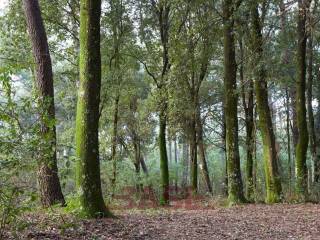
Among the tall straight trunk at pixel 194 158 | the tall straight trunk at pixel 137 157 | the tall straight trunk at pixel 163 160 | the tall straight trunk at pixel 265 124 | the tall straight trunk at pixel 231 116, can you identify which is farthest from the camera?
the tall straight trunk at pixel 137 157

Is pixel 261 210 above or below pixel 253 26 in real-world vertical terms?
below

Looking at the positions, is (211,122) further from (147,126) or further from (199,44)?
(199,44)

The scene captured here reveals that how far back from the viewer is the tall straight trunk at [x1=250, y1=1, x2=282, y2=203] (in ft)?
49.2

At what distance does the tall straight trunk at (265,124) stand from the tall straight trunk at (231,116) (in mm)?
1244

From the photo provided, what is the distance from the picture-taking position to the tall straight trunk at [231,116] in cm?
1345

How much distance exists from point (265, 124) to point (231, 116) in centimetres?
226

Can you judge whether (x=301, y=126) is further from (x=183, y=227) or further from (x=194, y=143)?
(x=194, y=143)

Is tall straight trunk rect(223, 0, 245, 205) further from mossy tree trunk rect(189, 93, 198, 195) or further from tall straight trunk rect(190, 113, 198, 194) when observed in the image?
tall straight trunk rect(190, 113, 198, 194)

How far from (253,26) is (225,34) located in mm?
1967

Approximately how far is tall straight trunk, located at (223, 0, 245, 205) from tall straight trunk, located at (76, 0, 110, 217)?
632cm

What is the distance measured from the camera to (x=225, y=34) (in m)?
14.1

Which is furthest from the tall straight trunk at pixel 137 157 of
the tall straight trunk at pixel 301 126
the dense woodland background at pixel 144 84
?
the tall straight trunk at pixel 301 126

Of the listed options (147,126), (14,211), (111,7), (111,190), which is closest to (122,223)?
(14,211)

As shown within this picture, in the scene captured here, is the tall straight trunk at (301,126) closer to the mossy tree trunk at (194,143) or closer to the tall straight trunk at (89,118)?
the mossy tree trunk at (194,143)
